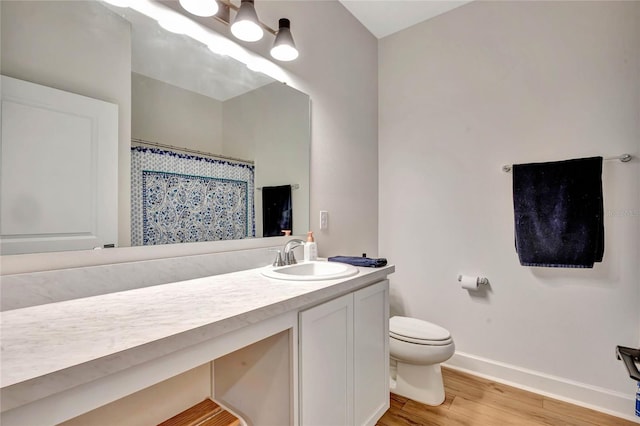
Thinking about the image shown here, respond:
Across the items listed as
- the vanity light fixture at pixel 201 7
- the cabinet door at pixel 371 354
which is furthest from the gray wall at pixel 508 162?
the vanity light fixture at pixel 201 7

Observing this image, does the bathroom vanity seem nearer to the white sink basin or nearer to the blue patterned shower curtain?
the white sink basin

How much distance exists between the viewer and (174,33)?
3.97 feet

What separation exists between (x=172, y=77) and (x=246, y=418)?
1375mm

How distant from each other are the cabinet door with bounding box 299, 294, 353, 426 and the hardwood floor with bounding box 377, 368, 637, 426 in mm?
588

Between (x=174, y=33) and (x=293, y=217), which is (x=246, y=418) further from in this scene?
(x=174, y=33)

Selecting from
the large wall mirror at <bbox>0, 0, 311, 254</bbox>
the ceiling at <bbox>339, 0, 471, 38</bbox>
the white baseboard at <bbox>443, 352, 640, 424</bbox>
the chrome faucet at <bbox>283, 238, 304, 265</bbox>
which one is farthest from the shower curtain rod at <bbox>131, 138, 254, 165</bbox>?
the white baseboard at <bbox>443, 352, 640, 424</bbox>

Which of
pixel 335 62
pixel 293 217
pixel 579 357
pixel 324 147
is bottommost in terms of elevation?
pixel 579 357

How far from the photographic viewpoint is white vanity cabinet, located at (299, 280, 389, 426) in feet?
3.43

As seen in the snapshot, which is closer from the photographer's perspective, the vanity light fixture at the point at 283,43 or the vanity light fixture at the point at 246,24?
the vanity light fixture at the point at 246,24

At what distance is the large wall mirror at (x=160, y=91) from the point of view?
2.94 feet

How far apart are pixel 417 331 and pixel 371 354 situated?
517 mm

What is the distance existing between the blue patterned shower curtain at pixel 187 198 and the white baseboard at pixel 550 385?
5.83 feet

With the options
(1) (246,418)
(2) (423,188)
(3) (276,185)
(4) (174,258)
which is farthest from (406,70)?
(1) (246,418)

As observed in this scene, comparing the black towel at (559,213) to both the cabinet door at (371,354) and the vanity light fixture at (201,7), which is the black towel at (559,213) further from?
the vanity light fixture at (201,7)
